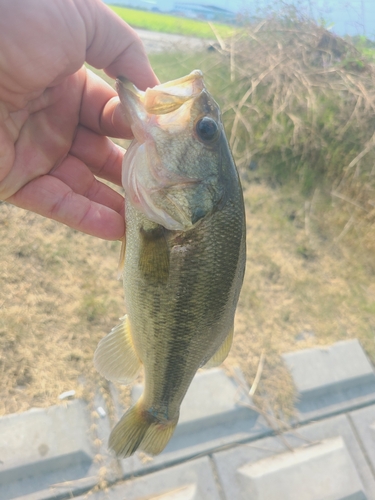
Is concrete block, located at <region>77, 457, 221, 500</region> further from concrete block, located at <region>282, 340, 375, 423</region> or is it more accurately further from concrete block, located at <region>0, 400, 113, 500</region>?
concrete block, located at <region>282, 340, 375, 423</region>

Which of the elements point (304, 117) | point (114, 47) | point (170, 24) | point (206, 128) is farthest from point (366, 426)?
point (170, 24)

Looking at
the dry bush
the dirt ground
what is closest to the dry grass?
the dirt ground

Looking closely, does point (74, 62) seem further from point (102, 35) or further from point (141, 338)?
point (141, 338)

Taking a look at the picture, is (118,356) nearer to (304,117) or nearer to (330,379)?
(330,379)

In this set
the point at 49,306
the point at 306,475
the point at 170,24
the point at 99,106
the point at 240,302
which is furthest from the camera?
the point at 170,24

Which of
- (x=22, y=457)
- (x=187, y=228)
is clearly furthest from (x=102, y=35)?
(x=22, y=457)

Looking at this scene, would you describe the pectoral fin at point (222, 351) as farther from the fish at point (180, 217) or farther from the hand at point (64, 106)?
the hand at point (64, 106)

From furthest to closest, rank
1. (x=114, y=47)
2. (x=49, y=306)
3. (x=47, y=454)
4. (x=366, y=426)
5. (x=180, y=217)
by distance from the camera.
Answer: (x=366, y=426), (x=49, y=306), (x=47, y=454), (x=114, y=47), (x=180, y=217)
